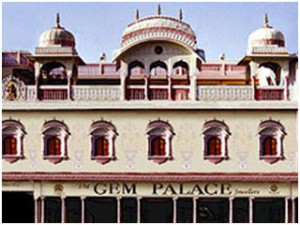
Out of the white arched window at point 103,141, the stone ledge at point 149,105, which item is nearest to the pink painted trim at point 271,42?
the stone ledge at point 149,105

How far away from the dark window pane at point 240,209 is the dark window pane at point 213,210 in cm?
27

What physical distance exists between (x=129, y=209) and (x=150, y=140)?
119 inches

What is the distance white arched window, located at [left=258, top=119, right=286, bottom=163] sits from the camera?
56.5ft

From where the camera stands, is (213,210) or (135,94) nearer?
(135,94)

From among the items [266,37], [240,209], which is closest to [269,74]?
[266,37]

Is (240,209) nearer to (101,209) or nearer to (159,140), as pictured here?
(159,140)

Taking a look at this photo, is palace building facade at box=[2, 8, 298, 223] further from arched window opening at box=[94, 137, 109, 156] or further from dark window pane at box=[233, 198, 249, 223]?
dark window pane at box=[233, 198, 249, 223]

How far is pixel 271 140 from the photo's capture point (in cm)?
1733

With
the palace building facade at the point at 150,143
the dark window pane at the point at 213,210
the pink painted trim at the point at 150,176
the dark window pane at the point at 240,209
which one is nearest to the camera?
the pink painted trim at the point at 150,176

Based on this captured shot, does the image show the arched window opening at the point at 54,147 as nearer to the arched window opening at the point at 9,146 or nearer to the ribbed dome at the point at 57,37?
the arched window opening at the point at 9,146

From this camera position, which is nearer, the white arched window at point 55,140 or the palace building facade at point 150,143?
the palace building facade at point 150,143

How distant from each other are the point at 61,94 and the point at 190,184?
4246 mm

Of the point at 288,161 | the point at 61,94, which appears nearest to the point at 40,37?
the point at 61,94

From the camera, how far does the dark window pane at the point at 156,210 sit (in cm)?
1928
